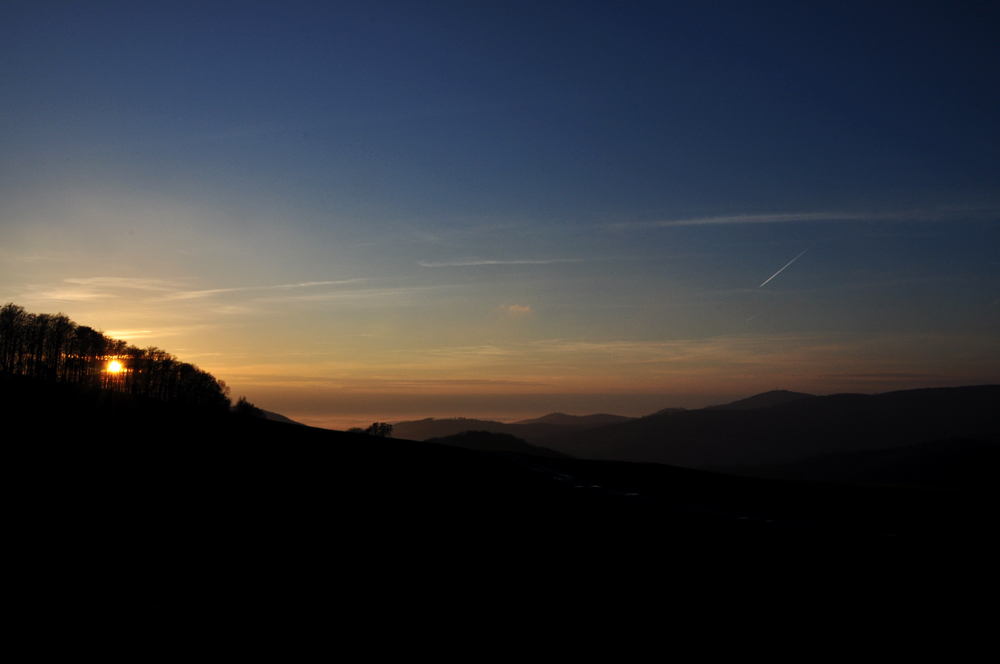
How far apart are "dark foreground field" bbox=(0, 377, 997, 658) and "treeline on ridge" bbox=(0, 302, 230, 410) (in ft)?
332

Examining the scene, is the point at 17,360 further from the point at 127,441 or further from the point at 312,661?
the point at 312,661

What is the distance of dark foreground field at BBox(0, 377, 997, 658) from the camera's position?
593 cm

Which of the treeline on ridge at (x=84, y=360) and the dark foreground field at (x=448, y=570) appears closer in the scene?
the dark foreground field at (x=448, y=570)

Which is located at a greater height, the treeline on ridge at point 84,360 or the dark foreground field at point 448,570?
the treeline on ridge at point 84,360

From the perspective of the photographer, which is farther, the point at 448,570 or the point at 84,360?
the point at 84,360

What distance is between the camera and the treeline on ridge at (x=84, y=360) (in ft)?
419

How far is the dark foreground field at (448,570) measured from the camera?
19.5ft

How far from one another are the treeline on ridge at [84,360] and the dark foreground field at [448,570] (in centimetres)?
10131

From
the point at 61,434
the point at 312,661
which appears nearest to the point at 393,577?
the point at 312,661

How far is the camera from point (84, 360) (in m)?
142

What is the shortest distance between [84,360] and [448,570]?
162 metres

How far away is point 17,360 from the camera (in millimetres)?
129250

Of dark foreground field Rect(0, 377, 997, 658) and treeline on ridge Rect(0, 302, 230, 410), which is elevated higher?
treeline on ridge Rect(0, 302, 230, 410)

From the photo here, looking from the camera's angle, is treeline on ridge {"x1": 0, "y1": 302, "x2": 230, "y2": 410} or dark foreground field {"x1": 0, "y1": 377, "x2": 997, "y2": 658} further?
treeline on ridge {"x1": 0, "y1": 302, "x2": 230, "y2": 410}
